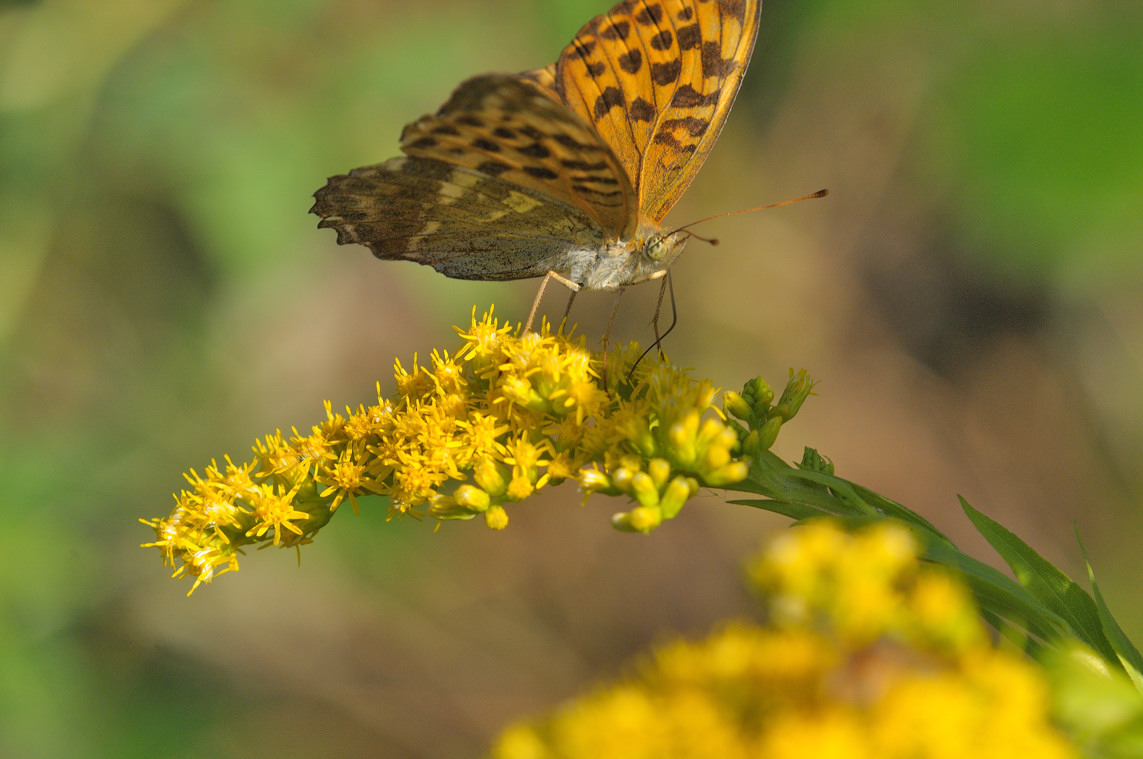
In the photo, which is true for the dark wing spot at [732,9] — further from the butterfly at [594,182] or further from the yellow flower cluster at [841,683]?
the yellow flower cluster at [841,683]

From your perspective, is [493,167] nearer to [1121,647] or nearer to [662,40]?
[662,40]

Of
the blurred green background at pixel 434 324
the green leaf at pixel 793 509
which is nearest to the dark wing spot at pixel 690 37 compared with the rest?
the green leaf at pixel 793 509

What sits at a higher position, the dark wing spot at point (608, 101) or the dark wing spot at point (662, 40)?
the dark wing spot at point (662, 40)

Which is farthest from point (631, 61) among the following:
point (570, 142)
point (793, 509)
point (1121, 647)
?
point (1121, 647)

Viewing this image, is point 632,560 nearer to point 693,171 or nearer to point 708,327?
point 708,327

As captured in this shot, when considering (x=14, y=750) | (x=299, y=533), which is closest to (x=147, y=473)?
(x=14, y=750)

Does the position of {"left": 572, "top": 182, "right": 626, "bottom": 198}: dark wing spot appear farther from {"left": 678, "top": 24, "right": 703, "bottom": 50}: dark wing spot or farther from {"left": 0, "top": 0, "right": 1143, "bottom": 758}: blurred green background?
{"left": 0, "top": 0, "right": 1143, "bottom": 758}: blurred green background
